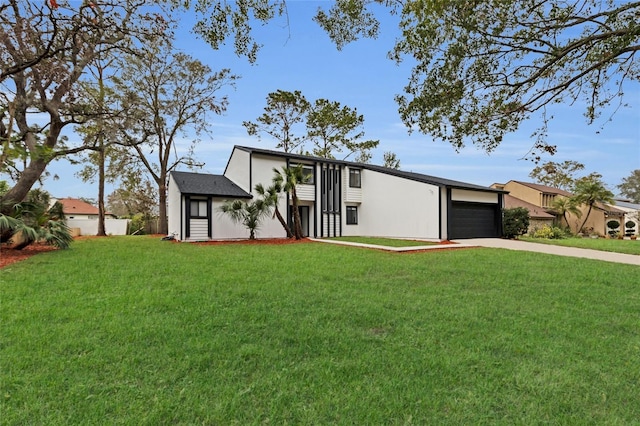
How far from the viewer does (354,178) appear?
21984mm

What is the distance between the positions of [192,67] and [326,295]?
23996mm

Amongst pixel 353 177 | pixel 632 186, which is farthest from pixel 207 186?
pixel 632 186

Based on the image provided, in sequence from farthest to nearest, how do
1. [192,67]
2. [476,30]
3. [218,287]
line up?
1. [192,67]
2. [218,287]
3. [476,30]

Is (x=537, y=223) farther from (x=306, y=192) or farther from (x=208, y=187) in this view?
(x=208, y=187)

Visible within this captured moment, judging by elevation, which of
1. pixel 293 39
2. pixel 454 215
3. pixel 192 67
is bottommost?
pixel 454 215

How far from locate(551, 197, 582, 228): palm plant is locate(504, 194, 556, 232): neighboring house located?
36.4 inches

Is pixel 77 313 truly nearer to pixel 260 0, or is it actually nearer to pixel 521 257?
pixel 260 0

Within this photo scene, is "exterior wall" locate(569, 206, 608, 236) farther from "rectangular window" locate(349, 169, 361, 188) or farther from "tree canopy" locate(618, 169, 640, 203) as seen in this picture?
"tree canopy" locate(618, 169, 640, 203)

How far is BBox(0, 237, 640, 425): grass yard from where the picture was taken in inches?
107

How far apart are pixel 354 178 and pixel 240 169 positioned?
23.8 ft

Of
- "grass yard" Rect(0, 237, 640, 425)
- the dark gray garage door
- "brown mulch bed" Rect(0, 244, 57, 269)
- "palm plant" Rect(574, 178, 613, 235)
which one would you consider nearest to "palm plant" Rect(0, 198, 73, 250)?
"brown mulch bed" Rect(0, 244, 57, 269)

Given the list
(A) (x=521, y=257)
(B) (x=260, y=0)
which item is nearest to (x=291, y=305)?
(B) (x=260, y=0)

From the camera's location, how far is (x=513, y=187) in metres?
34.3

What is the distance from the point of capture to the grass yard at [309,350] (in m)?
2.71
